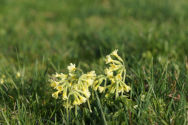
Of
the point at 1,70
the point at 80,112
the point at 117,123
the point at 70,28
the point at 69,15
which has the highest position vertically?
the point at 69,15

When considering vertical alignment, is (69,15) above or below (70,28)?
above

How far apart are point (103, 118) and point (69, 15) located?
4756mm

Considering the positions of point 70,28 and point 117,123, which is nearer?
point 117,123

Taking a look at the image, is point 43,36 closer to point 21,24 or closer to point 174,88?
point 21,24

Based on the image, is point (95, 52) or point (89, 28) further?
point (89, 28)

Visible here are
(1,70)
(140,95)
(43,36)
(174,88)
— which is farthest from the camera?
(43,36)

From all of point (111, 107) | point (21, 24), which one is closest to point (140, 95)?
point (111, 107)

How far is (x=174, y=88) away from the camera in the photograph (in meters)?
2.05

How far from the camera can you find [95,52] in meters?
4.04

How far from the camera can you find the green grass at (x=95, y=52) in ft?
5.95

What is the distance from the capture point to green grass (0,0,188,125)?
1.81 m

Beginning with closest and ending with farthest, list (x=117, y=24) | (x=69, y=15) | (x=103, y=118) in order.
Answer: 1. (x=103, y=118)
2. (x=117, y=24)
3. (x=69, y=15)

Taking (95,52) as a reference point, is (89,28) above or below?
above

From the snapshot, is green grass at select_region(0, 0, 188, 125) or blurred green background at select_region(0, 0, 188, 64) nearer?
green grass at select_region(0, 0, 188, 125)
